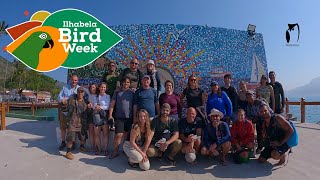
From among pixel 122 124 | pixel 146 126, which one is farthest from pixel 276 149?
pixel 122 124

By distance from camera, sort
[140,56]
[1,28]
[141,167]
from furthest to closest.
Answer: [1,28] < [140,56] < [141,167]

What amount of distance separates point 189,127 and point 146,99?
0.92 m

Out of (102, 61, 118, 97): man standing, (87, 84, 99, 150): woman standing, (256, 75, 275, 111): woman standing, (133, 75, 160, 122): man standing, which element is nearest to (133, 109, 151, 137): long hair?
(133, 75, 160, 122): man standing

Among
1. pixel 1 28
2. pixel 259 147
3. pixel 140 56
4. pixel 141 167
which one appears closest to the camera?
pixel 141 167

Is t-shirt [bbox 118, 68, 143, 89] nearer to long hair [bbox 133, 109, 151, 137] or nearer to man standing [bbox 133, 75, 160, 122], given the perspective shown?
man standing [bbox 133, 75, 160, 122]

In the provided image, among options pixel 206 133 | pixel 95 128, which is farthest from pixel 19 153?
pixel 206 133

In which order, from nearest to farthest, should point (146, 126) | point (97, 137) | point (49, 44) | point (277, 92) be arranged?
point (146, 126) → point (97, 137) → point (277, 92) → point (49, 44)

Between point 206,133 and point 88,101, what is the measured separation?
2.37 meters

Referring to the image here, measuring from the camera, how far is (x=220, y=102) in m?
4.80

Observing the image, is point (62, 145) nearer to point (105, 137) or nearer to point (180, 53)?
point (105, 137)

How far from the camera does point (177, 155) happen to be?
489cm

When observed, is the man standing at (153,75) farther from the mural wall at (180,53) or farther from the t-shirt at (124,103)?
the mural wall at (180,53)

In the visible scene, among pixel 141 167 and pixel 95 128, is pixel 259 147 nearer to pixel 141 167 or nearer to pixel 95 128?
pixel 141 167

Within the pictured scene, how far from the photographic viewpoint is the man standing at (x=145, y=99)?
15.1 ft
